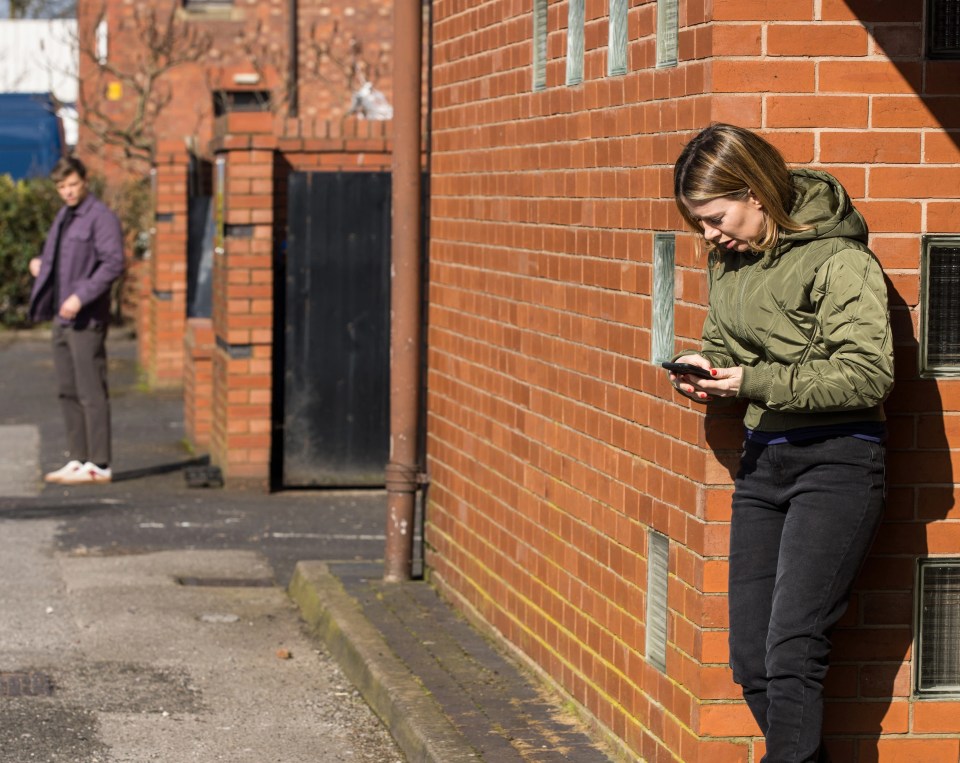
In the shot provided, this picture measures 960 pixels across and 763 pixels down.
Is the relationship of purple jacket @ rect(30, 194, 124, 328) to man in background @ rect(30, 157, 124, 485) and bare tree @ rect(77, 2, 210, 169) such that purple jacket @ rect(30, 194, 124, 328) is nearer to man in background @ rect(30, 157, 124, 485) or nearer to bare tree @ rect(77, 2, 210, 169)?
man in background @ rect(30, 157, 124, 485)

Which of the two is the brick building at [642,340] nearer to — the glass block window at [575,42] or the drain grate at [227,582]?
the glass block window at [575,42]

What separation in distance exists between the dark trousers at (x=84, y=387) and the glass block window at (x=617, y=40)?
22.3 feet

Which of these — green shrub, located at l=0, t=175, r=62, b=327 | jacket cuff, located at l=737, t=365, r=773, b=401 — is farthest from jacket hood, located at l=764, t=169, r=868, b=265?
green shrub, located at l=0, t=175, r=62, b=327

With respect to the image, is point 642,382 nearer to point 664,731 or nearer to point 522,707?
point 664,731

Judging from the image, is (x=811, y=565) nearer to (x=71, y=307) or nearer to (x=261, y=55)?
(x=71, y=307)

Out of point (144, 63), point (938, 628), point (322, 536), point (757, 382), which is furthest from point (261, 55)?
point (757, 382)

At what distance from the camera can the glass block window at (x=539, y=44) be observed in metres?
6.37

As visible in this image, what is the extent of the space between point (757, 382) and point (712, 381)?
111mm

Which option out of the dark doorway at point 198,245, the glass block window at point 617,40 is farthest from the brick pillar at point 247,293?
the glass block window at point 617,40

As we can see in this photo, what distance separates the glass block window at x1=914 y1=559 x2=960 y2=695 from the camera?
473 centimetres

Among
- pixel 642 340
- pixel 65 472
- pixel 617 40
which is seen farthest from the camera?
pixel 65 472

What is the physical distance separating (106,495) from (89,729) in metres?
5.24

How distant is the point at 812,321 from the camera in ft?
13.7

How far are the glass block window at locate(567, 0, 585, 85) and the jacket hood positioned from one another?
5.84ft
